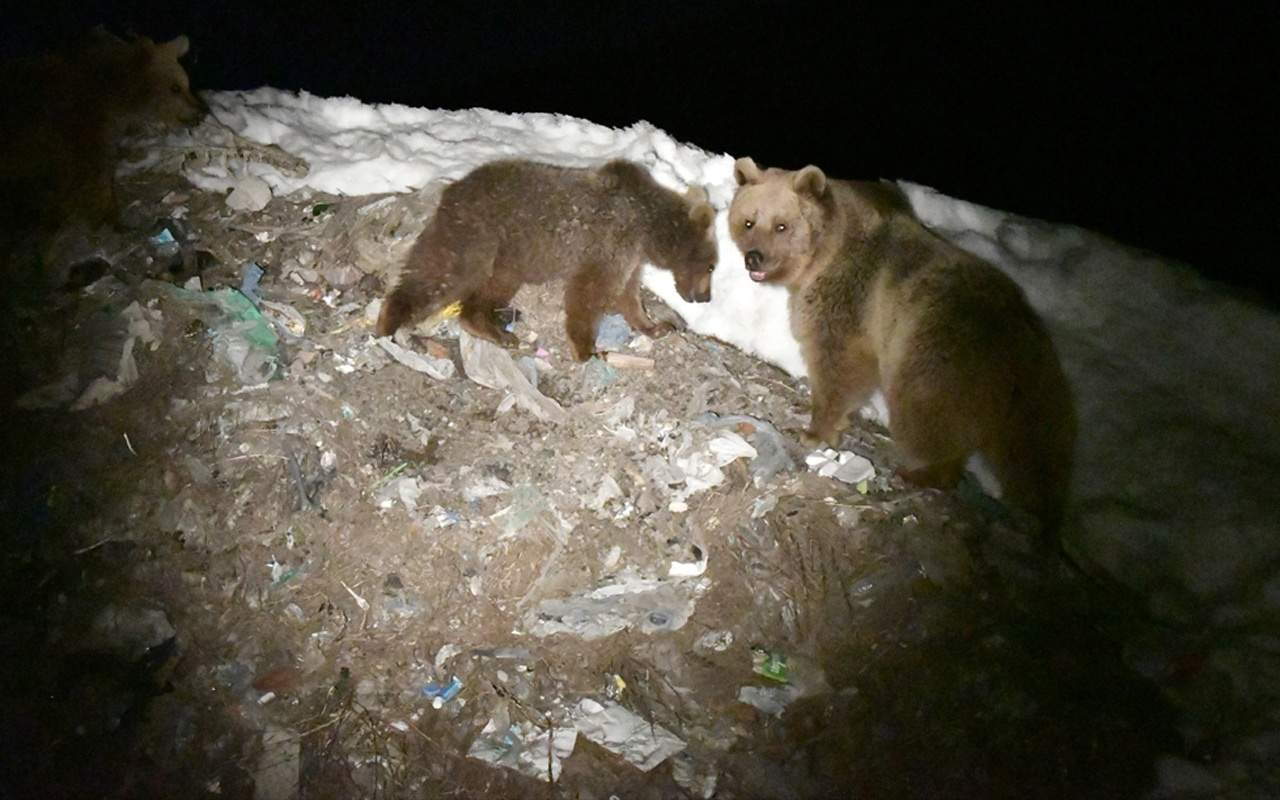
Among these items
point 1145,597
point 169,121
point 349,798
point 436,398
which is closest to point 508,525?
point 436,398

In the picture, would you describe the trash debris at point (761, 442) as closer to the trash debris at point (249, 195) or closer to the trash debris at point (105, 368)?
the trash debris at point (105, 368)

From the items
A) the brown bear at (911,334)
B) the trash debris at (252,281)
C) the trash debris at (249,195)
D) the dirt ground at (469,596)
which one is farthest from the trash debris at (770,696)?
the trash debris at (249,195)

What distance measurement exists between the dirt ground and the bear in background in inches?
10.4

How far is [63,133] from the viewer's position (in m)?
3.83

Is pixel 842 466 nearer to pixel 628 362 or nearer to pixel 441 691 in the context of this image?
pixel 628 362

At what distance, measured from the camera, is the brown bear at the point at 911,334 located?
3.37 metres

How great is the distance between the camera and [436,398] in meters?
3.61

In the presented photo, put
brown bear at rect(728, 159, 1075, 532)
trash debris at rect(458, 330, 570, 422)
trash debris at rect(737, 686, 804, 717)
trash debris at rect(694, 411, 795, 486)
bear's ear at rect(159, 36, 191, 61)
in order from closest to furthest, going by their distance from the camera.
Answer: trash debris at rect(737, 686, 804, 717) < brown bear at rect(728, 159, 1075, 532) < trash debris at rect(694, 411, 795, 486) < trash debris at rect(458, 330, 570, 422) < bear's ear at rect(159, 36, 191, 61)

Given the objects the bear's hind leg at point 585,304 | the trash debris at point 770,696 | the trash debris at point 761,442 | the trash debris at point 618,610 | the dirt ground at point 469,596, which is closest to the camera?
the dirt ground at point 469,596

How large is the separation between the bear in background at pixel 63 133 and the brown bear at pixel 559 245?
174cm

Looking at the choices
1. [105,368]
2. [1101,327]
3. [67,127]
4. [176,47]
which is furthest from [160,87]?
[1101,327]

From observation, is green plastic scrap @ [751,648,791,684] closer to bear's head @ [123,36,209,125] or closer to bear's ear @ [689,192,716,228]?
bear's ear @ [689,192,716,228]


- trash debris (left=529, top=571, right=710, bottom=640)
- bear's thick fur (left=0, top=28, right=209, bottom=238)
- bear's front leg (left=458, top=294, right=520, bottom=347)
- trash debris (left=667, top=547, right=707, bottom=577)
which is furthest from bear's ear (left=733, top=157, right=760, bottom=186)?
bear's thick fur (left=0, top=28, right=209, bottom=238)

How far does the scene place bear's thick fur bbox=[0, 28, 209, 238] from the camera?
3.72m
